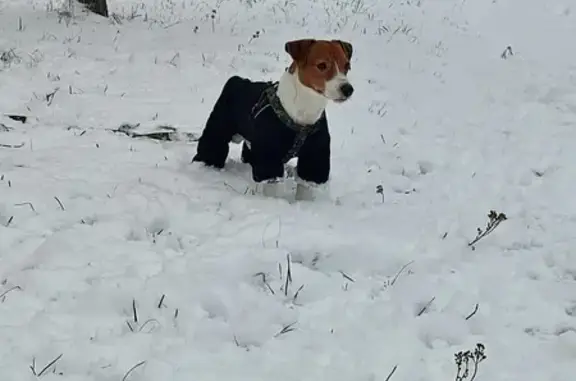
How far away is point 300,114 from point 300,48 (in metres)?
0.42

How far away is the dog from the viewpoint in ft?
16.1

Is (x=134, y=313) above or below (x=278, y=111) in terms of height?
below

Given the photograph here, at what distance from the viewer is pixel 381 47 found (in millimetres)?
9656

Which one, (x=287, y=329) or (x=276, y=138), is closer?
(x=287, y=329)

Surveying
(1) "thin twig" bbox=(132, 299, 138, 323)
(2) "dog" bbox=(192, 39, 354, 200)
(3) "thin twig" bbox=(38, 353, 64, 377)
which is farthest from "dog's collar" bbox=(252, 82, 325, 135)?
(3) "thin twig" bbox=(38, 353, 64, 377)

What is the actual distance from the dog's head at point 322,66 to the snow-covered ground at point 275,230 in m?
0.79

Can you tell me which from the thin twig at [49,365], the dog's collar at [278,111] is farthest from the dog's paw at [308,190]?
the thin twig at [49,365]

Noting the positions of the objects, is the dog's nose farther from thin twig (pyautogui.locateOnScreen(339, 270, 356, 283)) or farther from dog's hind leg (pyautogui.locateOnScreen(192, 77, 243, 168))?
thin twig (pyautogui.locateOnScreen(339, 270, 356, 283))

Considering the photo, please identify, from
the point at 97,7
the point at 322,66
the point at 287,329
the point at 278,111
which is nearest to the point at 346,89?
the point at 322,66

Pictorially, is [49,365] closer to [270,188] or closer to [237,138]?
[270,188]

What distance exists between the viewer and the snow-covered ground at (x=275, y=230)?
3.43 m

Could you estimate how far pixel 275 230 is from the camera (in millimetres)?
4559

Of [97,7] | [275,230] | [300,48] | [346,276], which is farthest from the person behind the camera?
[97,7]

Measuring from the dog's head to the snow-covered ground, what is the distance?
79 cm
